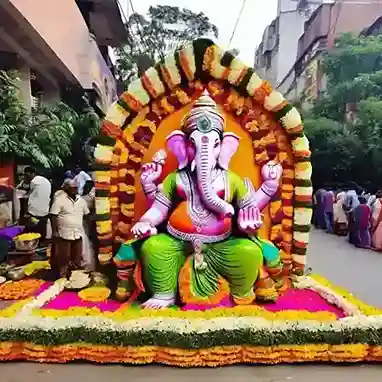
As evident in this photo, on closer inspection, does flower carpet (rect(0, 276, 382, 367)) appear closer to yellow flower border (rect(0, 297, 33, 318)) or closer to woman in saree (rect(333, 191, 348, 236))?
yellow flower border (rect(0, 297, 33, 318))

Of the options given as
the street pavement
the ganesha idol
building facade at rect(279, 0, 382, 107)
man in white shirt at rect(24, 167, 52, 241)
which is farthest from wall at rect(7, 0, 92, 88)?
the street pavement

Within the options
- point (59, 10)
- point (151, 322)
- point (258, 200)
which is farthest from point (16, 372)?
point (59, 10)

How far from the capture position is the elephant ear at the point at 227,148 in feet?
15.6

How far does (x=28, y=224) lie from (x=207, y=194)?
17.5 feet

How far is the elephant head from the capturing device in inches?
177

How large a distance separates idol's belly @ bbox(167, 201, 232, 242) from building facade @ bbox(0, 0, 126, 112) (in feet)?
17.4

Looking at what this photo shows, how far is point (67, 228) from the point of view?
570 centimetres

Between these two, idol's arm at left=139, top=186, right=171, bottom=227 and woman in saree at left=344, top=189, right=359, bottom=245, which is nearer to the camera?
idol's arm at left=139, top=186, right=171, bottom=227

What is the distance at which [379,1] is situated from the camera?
1295 cm

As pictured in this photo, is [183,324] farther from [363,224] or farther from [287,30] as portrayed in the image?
[287,30]

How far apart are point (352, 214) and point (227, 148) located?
6.33 meters

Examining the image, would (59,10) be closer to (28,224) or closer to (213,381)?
(28,224)

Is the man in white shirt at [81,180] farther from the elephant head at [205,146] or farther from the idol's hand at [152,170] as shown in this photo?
the elephant head at [205,146]

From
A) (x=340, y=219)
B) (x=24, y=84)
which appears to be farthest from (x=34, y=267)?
(x=340, y=219)
